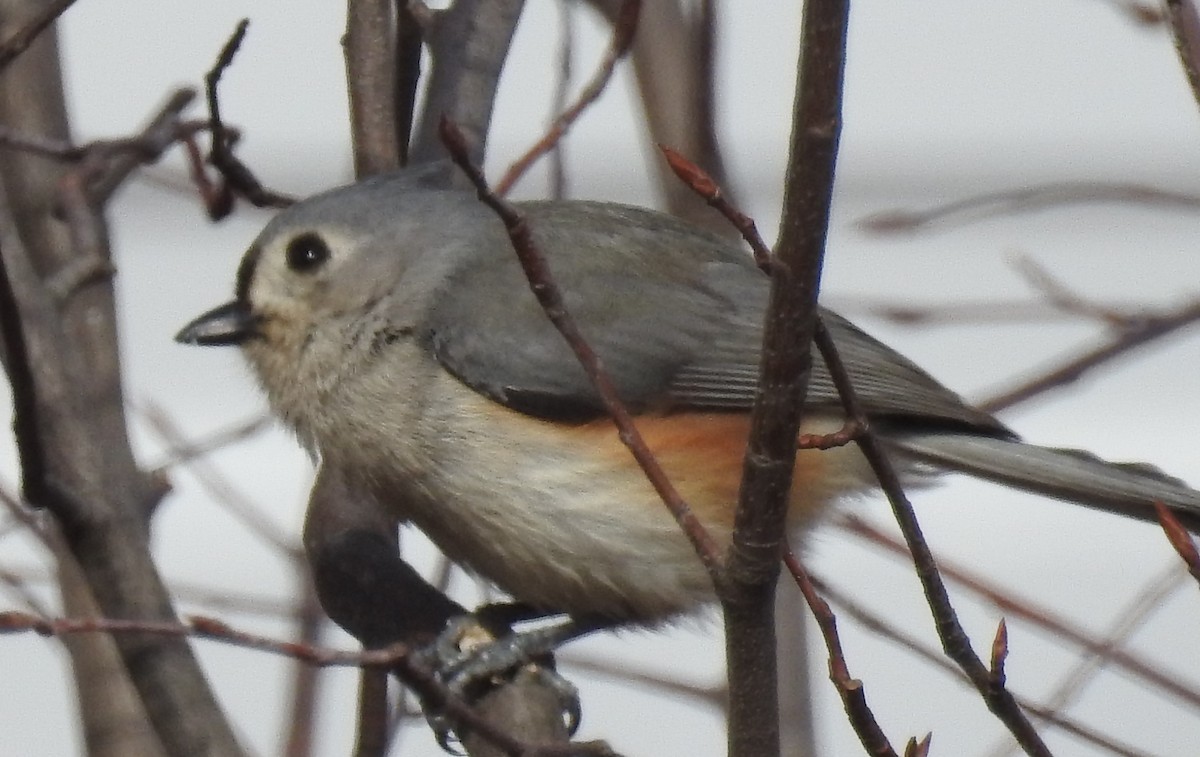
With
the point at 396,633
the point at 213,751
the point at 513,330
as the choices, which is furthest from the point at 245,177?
the point at 213,751

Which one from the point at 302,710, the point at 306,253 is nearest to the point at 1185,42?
the point at 306,253

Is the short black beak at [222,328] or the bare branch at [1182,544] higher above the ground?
the bare branch at [1182,544]

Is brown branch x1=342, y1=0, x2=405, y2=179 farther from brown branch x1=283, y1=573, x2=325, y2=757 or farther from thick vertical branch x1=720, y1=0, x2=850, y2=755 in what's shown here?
thick vertical branch x1=720, y1=0, x2=850, y2=755

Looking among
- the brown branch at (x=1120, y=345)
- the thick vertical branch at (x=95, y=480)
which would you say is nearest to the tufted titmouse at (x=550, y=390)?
the brown branch at (x=1120, y=345)

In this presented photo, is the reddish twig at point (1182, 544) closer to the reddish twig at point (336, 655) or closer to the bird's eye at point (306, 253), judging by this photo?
the reddish twig at point (336, 655)

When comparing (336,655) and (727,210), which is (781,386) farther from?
(336,655)
